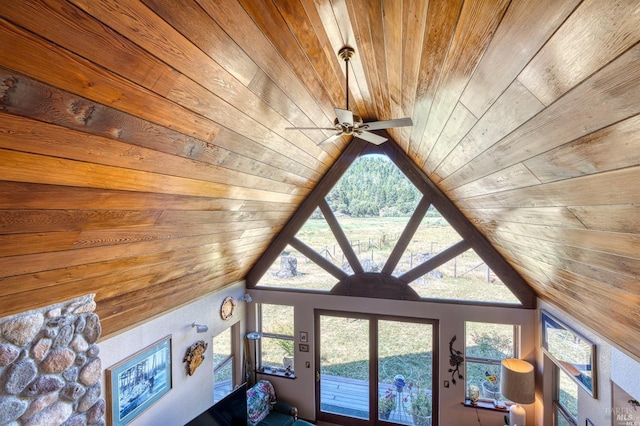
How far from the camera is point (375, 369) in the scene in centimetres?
523

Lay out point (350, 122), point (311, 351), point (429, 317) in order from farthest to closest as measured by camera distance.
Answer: point (311, 351) < point (429, 317) < point (350, 122)

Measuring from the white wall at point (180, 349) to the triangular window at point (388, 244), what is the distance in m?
1.48

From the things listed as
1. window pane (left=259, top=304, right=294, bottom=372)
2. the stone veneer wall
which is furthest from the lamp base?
the stone veneer wall

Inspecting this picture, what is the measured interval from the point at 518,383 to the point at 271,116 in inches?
186

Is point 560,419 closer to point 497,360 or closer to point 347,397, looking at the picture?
point 497,360

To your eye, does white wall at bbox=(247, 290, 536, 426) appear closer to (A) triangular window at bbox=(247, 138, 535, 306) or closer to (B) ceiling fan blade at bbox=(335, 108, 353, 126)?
(A) triangular window at bbox=(247, 138, 535, 306)

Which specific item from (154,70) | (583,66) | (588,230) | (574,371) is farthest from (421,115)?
(574,371)

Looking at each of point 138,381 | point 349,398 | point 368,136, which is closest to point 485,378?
point 349,398

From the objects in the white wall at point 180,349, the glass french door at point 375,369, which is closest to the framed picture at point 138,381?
the white wall at point 180,349

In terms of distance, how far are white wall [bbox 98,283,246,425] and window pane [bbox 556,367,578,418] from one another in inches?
200

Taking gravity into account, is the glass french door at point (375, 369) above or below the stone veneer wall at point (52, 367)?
below

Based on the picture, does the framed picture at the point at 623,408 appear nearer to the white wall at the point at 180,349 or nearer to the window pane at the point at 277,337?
the window pane at the point at 277,337

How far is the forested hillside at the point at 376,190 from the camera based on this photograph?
472 cm

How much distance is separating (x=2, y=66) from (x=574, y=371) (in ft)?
17.9
